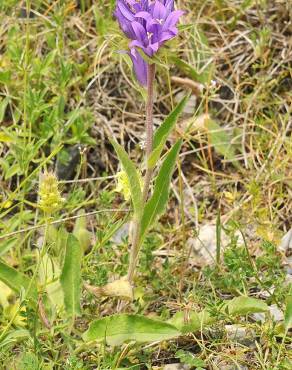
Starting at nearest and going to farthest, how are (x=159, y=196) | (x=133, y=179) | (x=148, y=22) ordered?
(x=148, y=22) → (x=133, y=179) → (x=159, y=196)

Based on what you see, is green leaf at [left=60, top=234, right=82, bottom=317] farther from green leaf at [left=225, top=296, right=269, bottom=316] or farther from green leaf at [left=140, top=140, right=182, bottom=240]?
green leaf at [left=225, top=296, right=269, bottom=316]

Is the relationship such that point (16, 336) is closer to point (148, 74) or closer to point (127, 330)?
point (127, 330)

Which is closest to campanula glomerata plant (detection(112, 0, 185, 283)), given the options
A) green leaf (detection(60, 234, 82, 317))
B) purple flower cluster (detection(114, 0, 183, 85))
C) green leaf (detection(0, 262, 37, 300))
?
purple flower cluster (detection(114, 0, 183, 85))

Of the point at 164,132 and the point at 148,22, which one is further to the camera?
the point at 164,132

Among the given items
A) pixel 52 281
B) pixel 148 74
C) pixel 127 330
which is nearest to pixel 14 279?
pixel 52 281

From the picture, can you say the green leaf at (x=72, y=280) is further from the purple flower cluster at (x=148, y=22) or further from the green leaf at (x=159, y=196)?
the purple flower cluster at (x=148, y=22)
